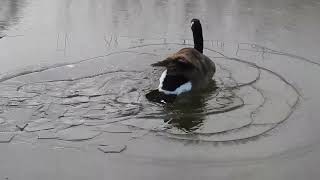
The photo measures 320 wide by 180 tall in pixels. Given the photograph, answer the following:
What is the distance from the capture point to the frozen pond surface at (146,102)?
5.47m

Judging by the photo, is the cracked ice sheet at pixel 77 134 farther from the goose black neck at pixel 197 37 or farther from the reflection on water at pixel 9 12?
the reflection on water at pixel 9 12

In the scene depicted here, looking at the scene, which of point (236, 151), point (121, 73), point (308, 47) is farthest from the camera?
point (308, 47)

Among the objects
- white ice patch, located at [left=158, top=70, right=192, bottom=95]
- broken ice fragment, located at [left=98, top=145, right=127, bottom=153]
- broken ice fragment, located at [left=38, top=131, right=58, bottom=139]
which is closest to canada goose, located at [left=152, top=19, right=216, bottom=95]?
white ice patch, located at [left=158, top=70, right=192, bottom=95]

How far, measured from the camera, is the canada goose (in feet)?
23.7

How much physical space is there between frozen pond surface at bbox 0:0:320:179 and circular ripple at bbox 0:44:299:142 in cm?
1

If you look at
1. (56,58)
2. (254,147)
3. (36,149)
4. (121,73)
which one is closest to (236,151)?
(254,147)

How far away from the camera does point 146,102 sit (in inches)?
277

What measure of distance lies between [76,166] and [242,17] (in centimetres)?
797

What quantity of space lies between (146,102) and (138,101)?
11 centimetres

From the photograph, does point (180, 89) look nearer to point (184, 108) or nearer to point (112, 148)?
point (184, 108)

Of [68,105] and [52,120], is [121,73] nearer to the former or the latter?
[68,105]

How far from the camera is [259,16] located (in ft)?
41.1

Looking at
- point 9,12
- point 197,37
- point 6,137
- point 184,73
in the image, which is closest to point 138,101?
point 184,73

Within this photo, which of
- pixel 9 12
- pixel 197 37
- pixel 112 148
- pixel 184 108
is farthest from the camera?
pixel 9 12
